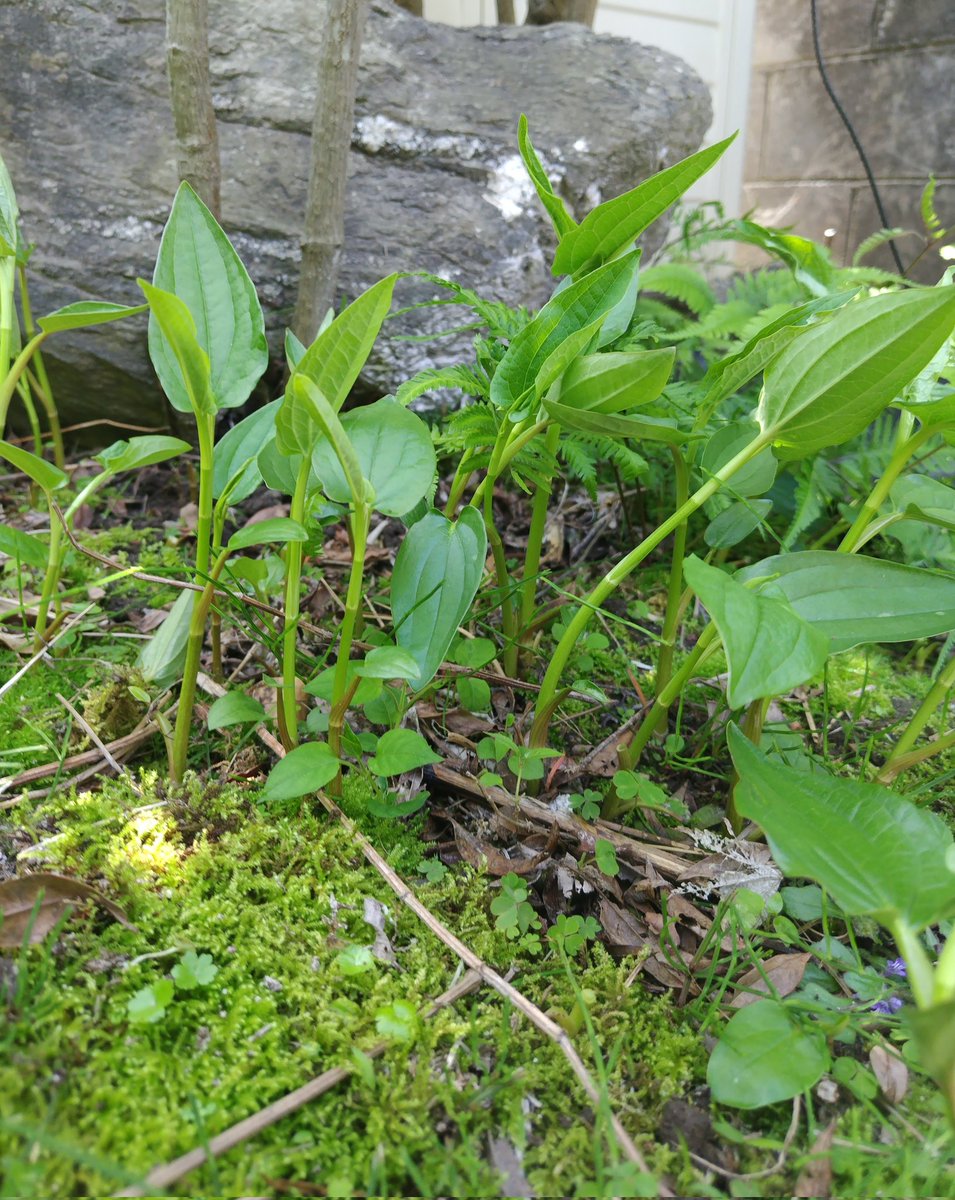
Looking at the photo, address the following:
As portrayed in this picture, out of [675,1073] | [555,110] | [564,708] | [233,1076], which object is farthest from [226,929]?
[555,110]

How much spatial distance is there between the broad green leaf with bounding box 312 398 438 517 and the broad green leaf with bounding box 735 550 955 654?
1.24ft

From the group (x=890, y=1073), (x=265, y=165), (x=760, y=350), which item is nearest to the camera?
(x=890, y=1073)

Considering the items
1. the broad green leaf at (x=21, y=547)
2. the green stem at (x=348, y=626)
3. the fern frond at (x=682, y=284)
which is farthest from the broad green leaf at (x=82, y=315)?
the fern frond at (x=682, y=284)

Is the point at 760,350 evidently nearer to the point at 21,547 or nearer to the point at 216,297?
the point at 216,297

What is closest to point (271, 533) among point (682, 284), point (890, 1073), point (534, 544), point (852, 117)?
point (534, 544)

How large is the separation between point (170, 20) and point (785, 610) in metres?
1.29

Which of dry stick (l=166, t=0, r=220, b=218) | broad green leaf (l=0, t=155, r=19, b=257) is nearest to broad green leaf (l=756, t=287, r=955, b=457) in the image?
dry stick (l=166, t=0, r=220, b=218)

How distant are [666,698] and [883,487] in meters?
0.36

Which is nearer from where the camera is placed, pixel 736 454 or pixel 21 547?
pixel 736 454

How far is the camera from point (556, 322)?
94cm

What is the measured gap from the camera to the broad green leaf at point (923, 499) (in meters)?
0.92

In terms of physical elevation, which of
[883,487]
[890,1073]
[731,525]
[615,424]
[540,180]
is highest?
[540,180]

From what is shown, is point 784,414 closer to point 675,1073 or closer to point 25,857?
point 675,1073

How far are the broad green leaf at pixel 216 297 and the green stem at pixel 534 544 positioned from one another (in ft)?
1.26
